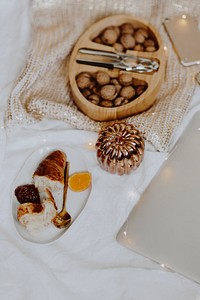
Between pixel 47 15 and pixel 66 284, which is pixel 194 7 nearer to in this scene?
pixel 47 15

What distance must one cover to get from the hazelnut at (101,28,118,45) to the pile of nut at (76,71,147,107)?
0.07 meters

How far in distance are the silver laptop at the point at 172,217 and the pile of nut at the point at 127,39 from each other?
196 mm

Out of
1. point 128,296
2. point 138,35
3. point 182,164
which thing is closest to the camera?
point 128,296

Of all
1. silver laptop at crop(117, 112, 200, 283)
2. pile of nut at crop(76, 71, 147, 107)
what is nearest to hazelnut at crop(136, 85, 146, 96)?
pile of nut at crop(76, 71, 147, 107)

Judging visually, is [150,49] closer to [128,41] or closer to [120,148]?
[128,41]

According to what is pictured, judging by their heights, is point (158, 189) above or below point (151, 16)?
below

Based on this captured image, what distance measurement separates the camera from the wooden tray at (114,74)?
0.76 meters

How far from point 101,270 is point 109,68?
339 mm

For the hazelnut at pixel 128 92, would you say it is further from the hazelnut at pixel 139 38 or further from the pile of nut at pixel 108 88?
the hazelnut at pixel 139 38

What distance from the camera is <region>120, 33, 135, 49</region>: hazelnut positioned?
841mm

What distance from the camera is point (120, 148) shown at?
71 centimetres

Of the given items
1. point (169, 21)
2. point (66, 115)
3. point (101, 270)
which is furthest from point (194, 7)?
point (101, 270)

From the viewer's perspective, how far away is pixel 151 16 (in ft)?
2.96

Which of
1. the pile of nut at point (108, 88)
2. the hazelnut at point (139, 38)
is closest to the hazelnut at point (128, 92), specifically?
the pile of nut at point (108, 88)
